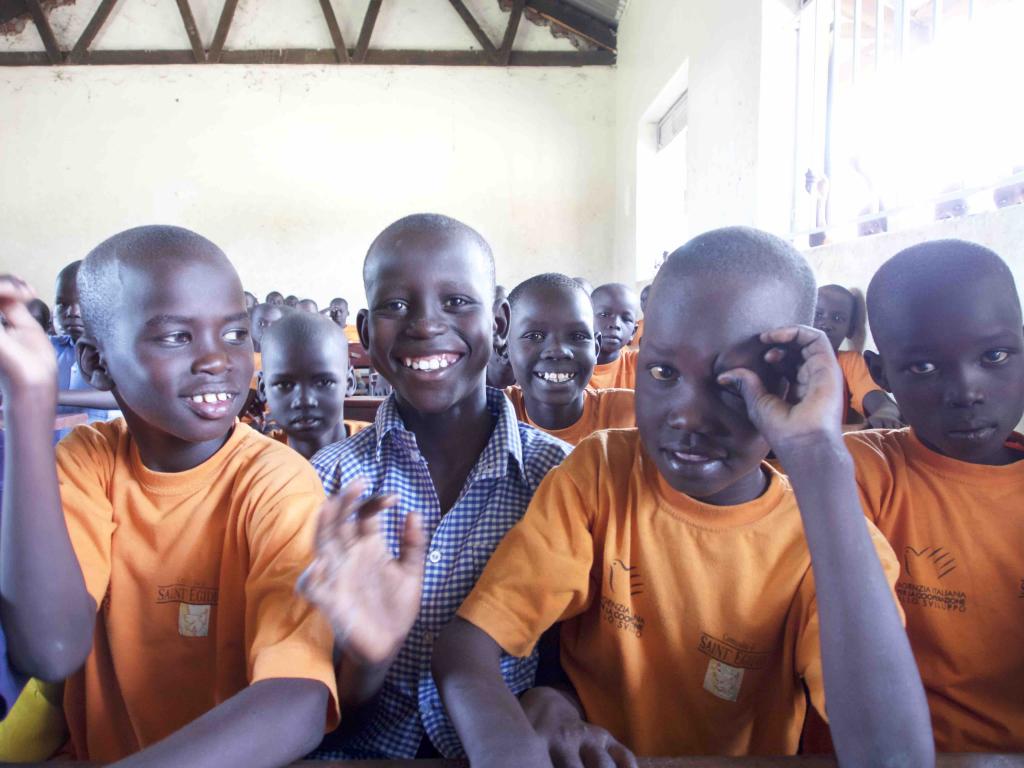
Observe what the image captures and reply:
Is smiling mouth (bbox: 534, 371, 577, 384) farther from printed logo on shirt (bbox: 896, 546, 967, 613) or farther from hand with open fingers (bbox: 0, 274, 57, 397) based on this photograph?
hand with open fingers (bbox: 0, 274, 57, 397)

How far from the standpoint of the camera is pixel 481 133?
8.45m

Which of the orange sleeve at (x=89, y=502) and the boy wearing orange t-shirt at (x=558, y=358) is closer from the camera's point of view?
the orange sleeve at (x=89, y=502)

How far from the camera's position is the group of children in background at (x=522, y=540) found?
0.70 m

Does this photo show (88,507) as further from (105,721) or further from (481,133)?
(481,133)

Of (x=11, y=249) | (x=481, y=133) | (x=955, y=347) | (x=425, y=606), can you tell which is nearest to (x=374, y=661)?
(x=425, y=606)

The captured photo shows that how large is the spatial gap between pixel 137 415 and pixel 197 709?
417mm

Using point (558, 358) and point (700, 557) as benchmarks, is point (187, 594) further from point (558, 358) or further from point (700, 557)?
point (558, 358)

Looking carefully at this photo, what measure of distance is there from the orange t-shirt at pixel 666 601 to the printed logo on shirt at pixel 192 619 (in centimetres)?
37

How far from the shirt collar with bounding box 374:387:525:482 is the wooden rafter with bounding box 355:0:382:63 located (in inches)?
316

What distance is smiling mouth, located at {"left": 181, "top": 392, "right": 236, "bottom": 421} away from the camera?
3.10ft

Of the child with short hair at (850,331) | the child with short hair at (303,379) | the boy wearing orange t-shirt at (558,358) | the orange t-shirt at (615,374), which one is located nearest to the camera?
the child with short hair at (303,379)

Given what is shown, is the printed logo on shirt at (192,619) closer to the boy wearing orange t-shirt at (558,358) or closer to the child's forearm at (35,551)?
the child's forearm at (35,551)

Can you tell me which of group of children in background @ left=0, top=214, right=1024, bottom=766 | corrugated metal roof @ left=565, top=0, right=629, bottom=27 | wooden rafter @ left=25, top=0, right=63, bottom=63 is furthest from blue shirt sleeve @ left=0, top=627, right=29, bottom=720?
wooden rafter @ left=25, top=0, right=63, bottom=63

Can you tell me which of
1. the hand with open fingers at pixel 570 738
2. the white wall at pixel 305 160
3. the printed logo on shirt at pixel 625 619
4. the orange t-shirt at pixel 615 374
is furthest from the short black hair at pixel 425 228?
the white wall at pixel 305 160
